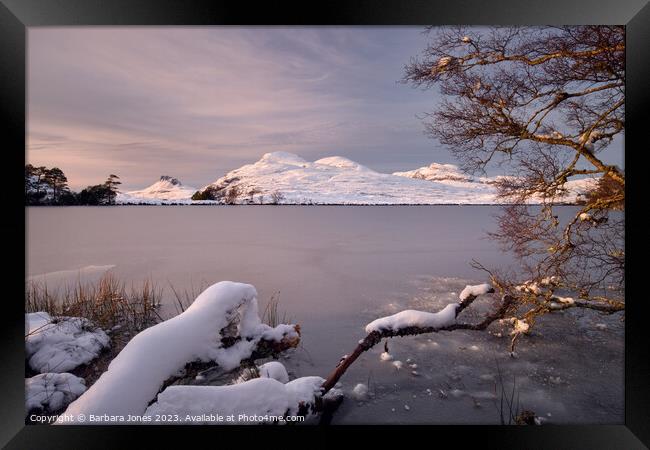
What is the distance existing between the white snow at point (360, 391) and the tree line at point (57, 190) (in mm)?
3091

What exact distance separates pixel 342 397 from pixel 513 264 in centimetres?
302

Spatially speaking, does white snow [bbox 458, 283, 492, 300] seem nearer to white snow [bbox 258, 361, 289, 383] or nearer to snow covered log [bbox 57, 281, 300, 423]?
snow covered log [bbox 57, 281, 300, 423]

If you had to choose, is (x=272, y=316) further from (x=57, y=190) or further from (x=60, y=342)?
(x=57, y=190)

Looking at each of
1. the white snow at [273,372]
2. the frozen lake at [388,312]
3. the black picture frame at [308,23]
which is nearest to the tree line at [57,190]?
the frozen lake at [388,312]

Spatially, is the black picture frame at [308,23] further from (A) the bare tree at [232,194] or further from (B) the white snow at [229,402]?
(A) the bare tree at [232,194]

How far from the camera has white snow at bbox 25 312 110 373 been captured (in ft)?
8.71

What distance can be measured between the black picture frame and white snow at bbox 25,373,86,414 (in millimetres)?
212

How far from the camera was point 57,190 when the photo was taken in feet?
10.5

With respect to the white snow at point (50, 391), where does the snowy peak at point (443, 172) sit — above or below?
above

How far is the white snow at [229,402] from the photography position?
2086 millimetres

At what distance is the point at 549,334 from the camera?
10.5 feet

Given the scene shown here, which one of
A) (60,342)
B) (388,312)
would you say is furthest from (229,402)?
(388,312)

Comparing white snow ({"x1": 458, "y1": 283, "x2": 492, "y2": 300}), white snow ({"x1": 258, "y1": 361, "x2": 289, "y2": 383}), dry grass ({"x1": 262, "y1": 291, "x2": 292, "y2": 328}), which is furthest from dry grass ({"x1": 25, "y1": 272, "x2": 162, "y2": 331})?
white snow ({"x1": 458, "y1": 283, "x2": 492, "y2": 300})

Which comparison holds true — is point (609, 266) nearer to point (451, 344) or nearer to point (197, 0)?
point (451, 344)
